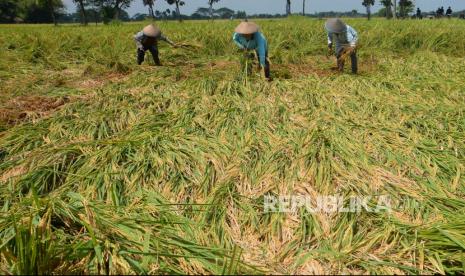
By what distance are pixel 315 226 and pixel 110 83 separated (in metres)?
3.90

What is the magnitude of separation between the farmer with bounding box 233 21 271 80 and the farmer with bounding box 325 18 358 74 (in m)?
1.25

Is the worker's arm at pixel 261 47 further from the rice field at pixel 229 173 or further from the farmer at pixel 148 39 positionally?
the farmer at pixel 148 39

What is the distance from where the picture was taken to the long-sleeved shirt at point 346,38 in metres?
5.12

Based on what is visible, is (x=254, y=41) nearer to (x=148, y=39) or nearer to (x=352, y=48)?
(x=352, y=48)

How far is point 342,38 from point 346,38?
0.06 meters

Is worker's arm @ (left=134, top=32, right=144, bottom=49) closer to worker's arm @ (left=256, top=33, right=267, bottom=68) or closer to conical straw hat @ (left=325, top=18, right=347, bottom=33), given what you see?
worker's arm @ (left=256, top=33, right=267, bottom=68)

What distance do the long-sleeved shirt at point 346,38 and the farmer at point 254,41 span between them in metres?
1.40

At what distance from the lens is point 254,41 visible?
4652 mm

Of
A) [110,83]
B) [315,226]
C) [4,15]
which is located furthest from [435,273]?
[4,15]

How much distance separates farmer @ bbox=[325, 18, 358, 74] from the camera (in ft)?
16.6

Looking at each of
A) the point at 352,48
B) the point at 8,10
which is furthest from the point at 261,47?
the point at 8,10

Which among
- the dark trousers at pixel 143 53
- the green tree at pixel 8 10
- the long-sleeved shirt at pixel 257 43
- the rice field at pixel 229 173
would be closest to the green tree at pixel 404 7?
the dark trousers at pixel 143 53

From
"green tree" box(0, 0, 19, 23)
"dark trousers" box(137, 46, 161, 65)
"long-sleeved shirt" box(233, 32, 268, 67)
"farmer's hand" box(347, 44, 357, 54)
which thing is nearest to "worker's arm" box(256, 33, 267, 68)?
"long-sleeved shirt" box(233, 32, 268, 67)

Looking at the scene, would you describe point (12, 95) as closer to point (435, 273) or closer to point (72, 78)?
point (72, 78)
